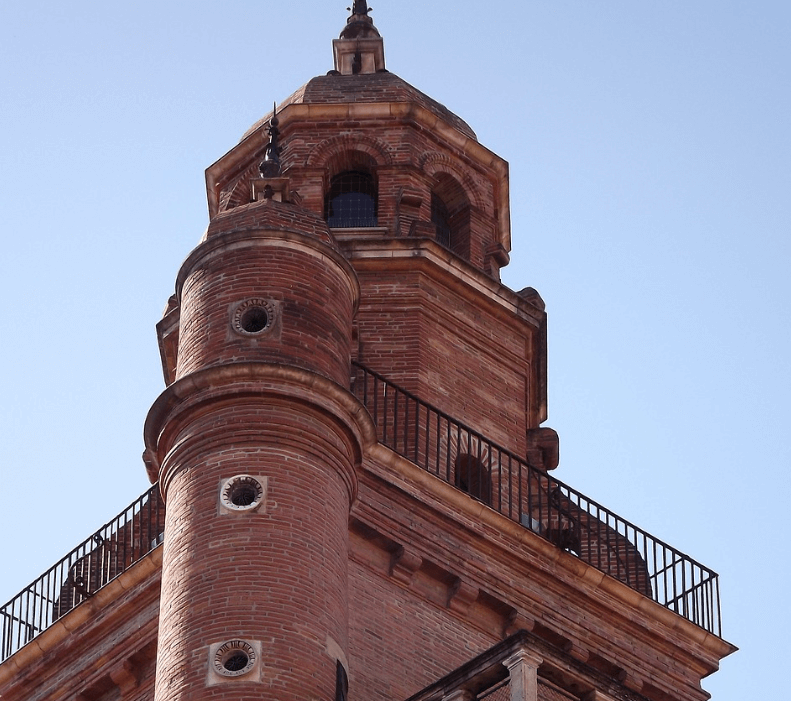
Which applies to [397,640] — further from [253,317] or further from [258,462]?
[253,317]

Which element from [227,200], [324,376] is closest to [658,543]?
[324,376]

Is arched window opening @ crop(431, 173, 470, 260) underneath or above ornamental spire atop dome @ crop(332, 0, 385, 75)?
underneath

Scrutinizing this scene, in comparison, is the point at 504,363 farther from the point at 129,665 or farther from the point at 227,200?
the point at 129,665

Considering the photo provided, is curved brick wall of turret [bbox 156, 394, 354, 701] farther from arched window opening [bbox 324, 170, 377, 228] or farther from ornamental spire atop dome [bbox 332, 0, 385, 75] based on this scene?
ornamental spire atop dome [bbox 332, 0, 385, 75]

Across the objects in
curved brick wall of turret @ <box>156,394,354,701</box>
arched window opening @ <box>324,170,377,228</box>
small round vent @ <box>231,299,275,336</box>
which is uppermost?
arched window opening @ <box>324,170,377,228</box>

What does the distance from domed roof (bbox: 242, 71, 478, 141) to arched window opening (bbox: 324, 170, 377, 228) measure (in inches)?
47.2

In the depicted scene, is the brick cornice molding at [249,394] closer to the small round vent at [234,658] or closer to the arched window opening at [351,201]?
the small round vent at [234,658]

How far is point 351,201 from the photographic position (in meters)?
36.2

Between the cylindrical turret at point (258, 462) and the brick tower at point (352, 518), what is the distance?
0.03 meters

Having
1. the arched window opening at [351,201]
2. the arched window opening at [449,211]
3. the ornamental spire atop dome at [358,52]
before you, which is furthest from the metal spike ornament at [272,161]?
the ornamental spire atop dome at [358,52]

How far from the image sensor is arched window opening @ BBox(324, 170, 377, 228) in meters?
35.8

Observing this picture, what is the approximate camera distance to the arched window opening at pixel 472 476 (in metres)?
31.7

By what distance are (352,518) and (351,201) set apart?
8190 mm

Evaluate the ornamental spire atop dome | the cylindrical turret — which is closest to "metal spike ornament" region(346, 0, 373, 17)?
the ornamental spire atop dome
